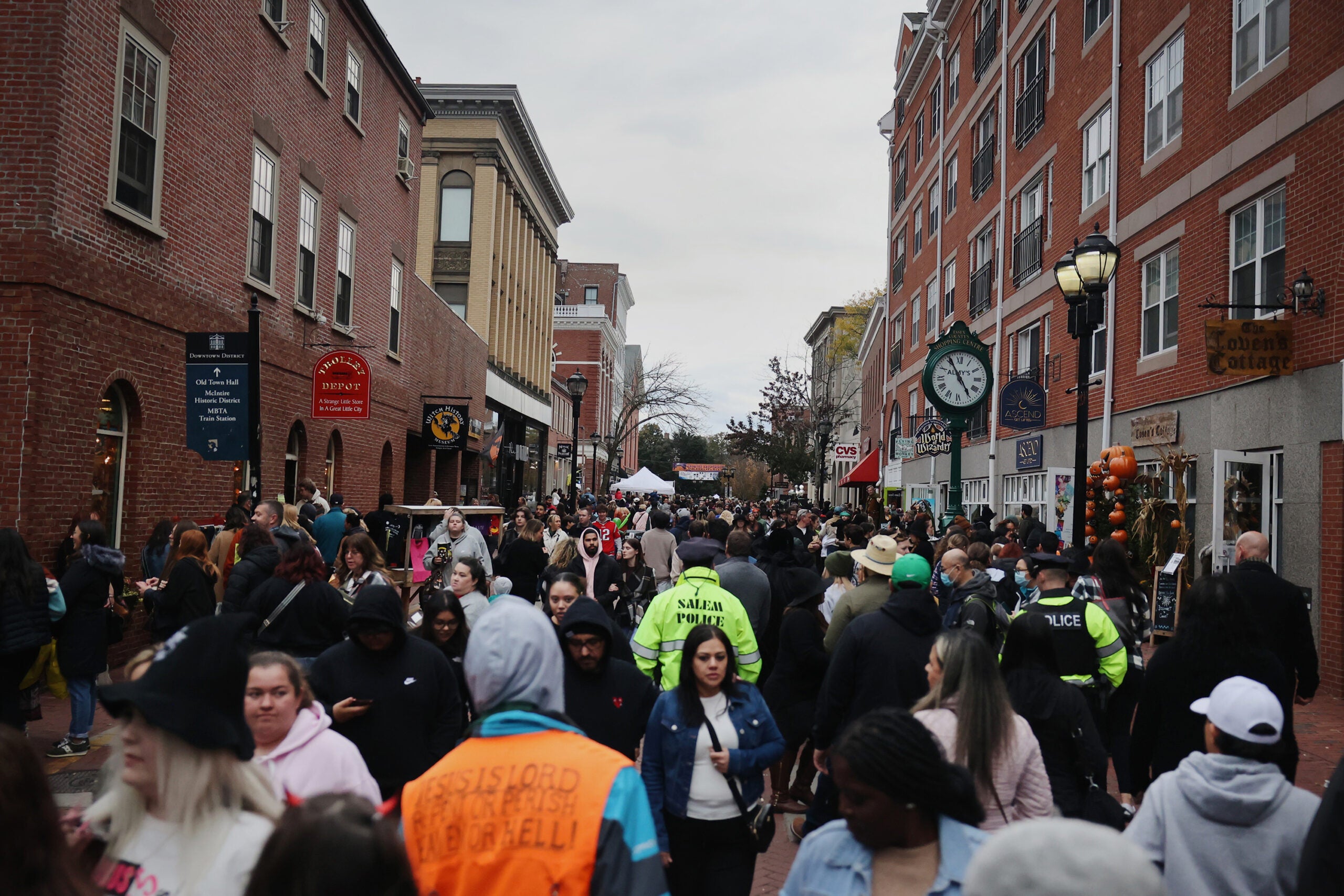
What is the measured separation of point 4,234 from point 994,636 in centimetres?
1018

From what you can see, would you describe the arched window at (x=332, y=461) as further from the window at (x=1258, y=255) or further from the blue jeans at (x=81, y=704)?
the window at (x=1258, y=255)

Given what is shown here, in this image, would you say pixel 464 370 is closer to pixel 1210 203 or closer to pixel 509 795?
pixel 1210 203

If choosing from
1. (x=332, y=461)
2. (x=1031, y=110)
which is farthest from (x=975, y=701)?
(x=1031, y=110)

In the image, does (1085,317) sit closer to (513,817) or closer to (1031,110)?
(513,817)

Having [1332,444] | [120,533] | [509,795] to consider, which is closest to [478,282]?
[120,533]

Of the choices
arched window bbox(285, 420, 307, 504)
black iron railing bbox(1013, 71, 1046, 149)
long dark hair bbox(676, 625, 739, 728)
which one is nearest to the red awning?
black iron railing bbox(1013, 71, 1046, 149)

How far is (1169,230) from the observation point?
16.3m

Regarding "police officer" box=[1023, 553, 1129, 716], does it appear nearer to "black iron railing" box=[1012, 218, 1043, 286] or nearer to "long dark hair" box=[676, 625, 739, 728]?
"long dark hair" box=[676, 625, 739, 728]

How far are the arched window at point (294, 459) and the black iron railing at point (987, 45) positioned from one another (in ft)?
60.7

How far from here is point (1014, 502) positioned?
2489 centimetres

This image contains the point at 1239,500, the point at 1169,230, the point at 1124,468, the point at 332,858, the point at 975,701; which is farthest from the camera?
the point at 1169,230

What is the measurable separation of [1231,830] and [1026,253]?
22.0 m

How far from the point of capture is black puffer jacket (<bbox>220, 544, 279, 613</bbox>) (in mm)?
7762

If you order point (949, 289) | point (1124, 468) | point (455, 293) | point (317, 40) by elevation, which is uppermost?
point (317, 40)
